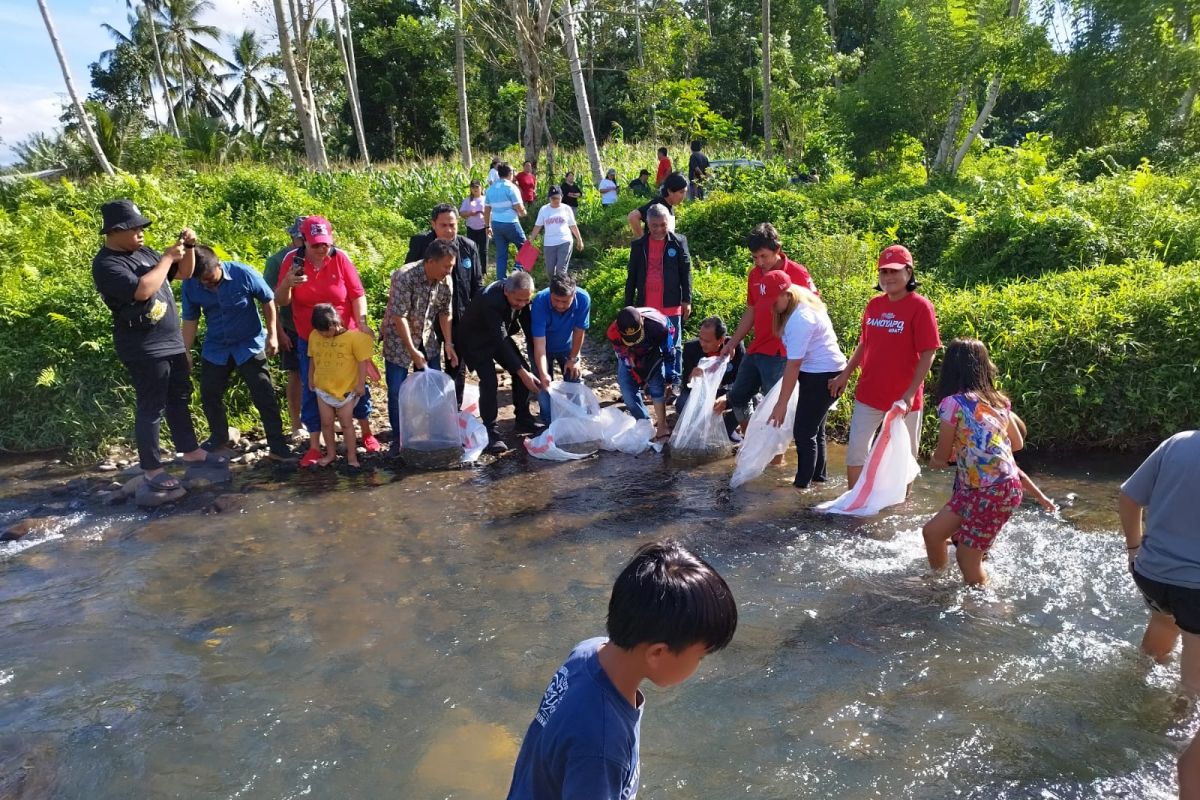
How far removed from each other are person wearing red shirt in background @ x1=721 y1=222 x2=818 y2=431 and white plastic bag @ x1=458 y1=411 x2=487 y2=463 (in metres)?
1.89

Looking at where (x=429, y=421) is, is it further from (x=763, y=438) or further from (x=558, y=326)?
(x=763, y=438)

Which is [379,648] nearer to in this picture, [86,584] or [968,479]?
[86,584]

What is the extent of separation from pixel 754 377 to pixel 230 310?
3.71 m

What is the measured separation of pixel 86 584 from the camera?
14.6ft

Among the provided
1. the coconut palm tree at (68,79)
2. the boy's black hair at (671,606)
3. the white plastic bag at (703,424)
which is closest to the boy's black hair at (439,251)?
the white plastic bag at (703,424)

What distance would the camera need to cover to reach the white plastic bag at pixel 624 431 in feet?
20.4

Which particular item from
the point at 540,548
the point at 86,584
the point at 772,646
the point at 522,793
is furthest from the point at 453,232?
the point at 522,793

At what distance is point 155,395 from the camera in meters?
5.38

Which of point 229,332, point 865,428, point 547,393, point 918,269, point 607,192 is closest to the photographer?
point 865,428

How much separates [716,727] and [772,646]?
2.13 ft

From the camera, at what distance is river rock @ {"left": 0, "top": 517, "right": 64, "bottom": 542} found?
5.10m

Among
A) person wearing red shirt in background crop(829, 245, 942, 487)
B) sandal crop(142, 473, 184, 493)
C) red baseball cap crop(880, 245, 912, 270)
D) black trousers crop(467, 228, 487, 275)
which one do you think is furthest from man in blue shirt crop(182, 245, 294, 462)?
black trousers crop(467, 228, 487, 275)

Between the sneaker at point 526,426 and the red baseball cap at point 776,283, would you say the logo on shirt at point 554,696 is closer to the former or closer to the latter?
the red baseball cap at point 776,283

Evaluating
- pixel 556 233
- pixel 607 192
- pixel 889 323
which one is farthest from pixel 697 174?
pixel 889 323
